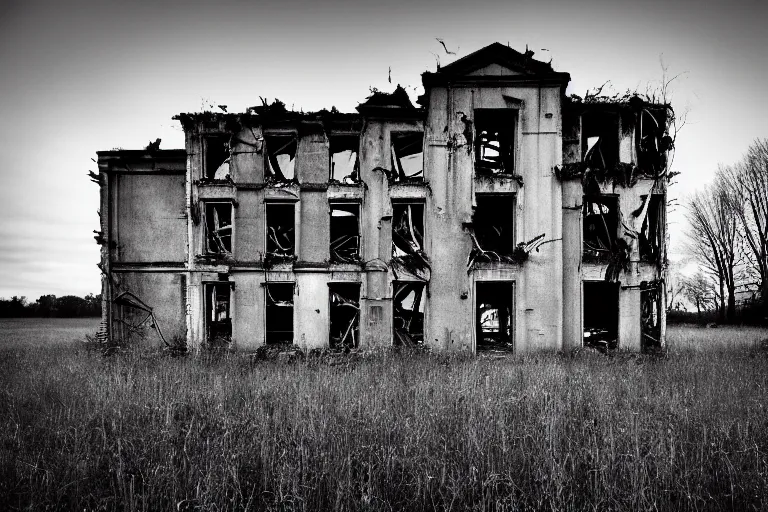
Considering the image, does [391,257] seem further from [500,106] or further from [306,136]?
[500,106]

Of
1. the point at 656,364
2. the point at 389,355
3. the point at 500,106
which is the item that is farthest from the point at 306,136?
the point at 656,364

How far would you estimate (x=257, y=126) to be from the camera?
50.1 ft

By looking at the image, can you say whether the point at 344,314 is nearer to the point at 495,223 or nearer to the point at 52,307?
the point at 495,223

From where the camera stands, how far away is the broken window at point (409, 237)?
14.4m

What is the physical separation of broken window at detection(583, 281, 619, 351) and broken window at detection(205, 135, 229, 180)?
46.3ft

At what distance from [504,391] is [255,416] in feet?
14.7

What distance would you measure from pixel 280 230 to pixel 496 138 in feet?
29.7

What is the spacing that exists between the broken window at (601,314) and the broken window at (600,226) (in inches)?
43.3

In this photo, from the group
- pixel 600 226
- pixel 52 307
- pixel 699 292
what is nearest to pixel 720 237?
pixel 699 292

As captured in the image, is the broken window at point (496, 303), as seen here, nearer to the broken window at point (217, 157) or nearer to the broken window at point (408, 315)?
the broken window at point (408, 315)

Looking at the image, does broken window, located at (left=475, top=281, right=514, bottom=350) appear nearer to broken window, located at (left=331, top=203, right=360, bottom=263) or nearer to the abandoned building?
the abandoned building

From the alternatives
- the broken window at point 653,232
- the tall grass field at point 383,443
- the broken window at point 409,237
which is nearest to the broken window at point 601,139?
the broken window at point 653,232

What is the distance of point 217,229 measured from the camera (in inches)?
595

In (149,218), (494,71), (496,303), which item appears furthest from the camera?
(496,303)
